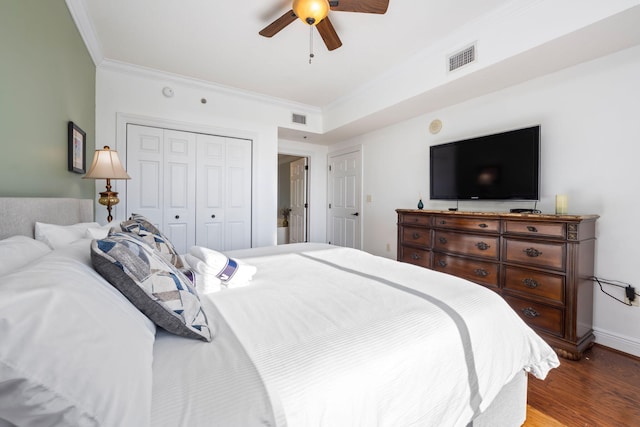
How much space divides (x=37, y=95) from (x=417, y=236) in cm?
323

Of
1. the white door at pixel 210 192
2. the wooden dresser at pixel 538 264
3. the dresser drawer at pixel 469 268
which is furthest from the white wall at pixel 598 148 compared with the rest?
the white door at pixel 210 192

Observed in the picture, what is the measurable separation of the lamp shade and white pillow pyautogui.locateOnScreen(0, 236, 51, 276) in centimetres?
151

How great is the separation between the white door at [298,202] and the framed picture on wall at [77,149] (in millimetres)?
3438

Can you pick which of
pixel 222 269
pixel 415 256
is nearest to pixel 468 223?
pixel 415 256

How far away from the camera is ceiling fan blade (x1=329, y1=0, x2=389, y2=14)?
179 cm

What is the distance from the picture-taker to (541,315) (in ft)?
7.06

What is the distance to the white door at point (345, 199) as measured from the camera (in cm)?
473

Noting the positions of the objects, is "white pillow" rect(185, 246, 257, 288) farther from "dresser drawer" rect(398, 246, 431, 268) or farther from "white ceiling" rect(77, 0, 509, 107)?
"dresser drawer" rect(398, 246, 431, 268)

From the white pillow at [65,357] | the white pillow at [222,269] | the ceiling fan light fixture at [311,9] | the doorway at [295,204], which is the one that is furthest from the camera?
the doorway at [295,204]

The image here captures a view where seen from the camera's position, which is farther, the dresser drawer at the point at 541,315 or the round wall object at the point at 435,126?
the round wall object at the point at 435,126

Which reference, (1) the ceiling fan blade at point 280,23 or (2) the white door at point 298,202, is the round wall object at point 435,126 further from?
(2) the white door at point 298,202

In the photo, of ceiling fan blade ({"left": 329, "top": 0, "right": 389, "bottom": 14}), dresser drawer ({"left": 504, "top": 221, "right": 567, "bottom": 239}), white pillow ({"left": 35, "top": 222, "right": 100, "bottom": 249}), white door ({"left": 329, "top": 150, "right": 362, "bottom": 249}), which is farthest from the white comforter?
white door ({"left": 329, "top": 150, "right": 362, "bottom": 249})

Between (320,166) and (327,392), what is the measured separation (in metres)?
4.89

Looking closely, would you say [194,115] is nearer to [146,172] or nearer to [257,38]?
[146,172]
